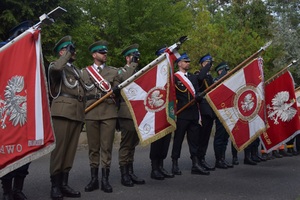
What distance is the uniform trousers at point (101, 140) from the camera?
20.4 feet

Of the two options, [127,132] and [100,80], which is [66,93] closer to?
[100,80]

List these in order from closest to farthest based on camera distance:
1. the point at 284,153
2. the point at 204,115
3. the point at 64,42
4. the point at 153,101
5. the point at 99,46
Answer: the point at 64,42, the point at 99,46, the point at 153,101, the point at 204,115, the point at 284,153

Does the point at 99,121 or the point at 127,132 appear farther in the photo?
the point at 127,132

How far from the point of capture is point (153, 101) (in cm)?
656

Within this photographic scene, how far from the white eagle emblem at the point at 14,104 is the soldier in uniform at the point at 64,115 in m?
0.67

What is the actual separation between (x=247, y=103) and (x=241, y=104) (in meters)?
0.10

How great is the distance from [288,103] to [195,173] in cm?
233

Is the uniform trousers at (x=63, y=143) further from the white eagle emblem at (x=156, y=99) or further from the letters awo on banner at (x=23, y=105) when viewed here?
the white eagle emblem at (x=156, y=99)

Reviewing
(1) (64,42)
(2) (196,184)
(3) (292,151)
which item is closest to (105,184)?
(2) (196,184)

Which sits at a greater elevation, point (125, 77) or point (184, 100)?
point (125, 77)

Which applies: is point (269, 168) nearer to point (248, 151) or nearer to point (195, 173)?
point (248, 151)

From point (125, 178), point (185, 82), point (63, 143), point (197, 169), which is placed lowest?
point (125, 178)

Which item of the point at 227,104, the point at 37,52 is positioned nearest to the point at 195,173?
the point at 227,104

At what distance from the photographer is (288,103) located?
8.75 m
